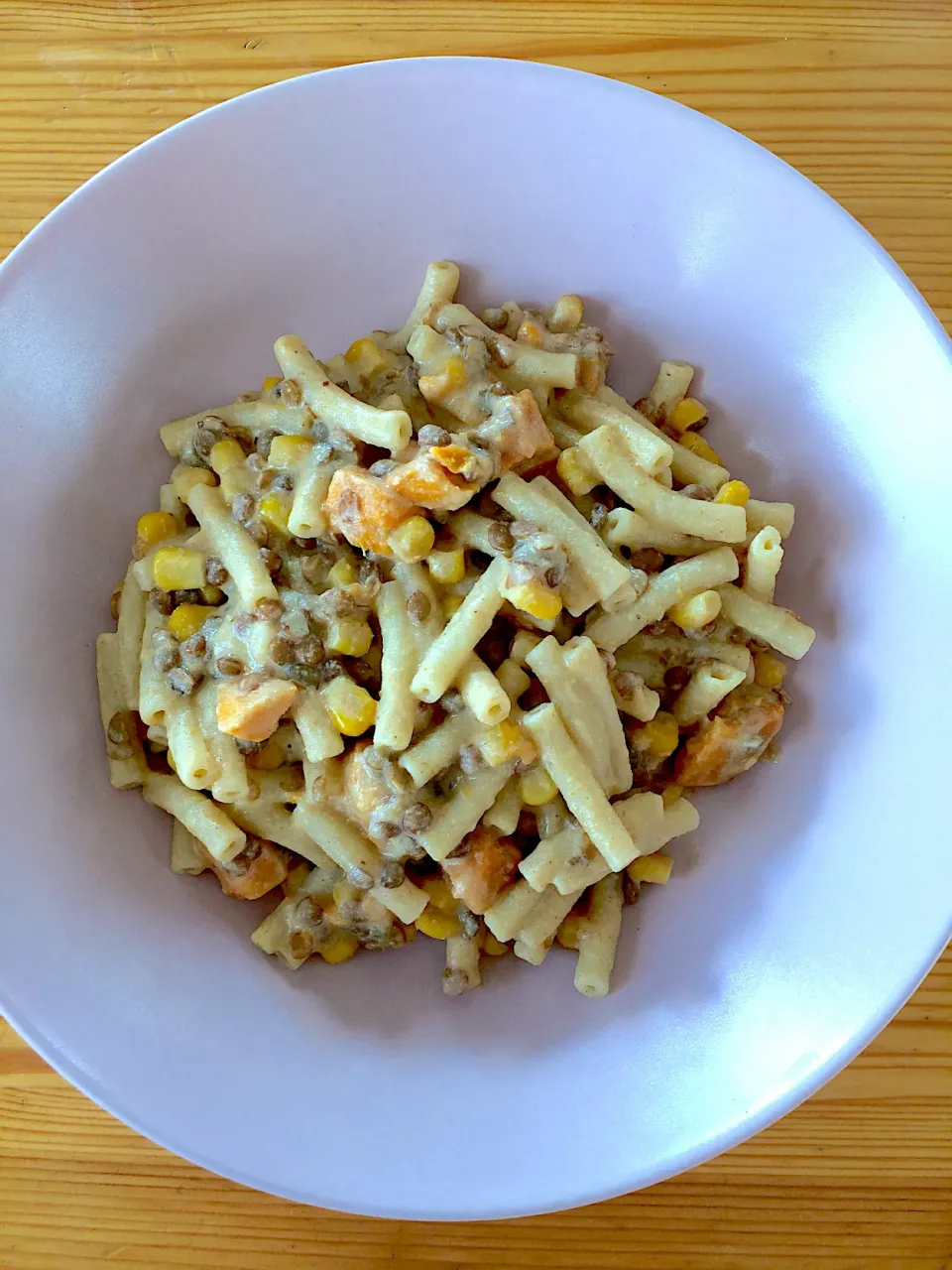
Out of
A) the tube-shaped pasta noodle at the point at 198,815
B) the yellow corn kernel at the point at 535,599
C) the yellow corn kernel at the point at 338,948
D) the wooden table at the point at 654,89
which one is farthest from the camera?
the wooden table at the point at 654,89

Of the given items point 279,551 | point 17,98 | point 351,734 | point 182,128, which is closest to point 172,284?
point 182,128

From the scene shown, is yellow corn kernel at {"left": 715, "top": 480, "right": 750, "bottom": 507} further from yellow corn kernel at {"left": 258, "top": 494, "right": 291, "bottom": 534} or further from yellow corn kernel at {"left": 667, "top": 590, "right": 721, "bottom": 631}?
yellow corn kernel at {"left": 258, "top": 494, "right": 291, "bottom": 534}

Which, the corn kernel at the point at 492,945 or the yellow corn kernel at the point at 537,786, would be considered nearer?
the yellow corn kernel at the point at 537,786

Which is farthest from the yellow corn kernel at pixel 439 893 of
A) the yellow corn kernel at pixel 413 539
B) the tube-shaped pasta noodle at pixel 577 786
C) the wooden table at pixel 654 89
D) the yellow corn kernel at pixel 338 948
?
the wooden table at pixel 654 89

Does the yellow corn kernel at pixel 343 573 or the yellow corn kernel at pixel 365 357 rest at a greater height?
the yellow corn kernel at pixel 365 357

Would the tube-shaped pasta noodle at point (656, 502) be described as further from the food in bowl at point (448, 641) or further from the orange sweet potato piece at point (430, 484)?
the orange sweet potato piece at point (430, 484)

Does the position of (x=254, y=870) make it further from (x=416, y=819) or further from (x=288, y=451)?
(x=288, y=451)
